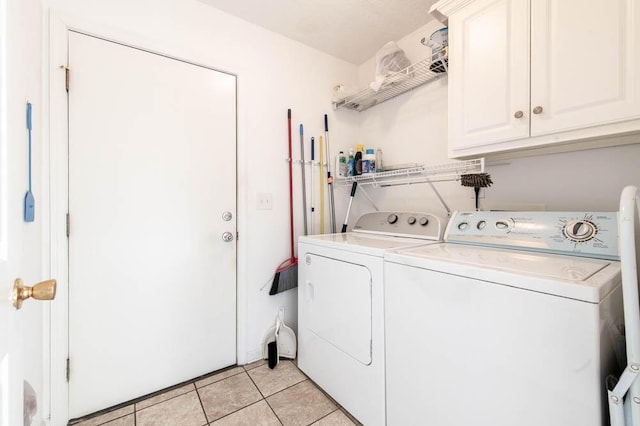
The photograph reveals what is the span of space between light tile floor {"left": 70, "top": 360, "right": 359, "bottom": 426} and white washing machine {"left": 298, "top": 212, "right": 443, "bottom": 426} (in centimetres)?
10

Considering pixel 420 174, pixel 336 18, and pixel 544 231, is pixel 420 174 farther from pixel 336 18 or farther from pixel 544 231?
pixel 336 18

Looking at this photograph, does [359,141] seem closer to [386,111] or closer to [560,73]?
[386,111]

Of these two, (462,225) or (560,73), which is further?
(462,225)

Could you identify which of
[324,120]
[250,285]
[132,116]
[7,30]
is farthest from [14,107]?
[324,120]

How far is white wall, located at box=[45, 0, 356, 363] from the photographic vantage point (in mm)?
1674

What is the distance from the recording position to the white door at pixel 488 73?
123cm

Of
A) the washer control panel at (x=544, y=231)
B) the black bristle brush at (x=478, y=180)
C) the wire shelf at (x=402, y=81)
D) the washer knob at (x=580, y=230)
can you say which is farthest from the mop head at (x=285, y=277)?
the washer knob at (x=580, y=230)

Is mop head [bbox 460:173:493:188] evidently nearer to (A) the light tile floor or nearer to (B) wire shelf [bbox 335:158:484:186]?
(B) wire shelf [bbox 335:158:484:186]

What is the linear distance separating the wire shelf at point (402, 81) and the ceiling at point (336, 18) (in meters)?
0.36

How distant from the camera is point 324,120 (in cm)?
235

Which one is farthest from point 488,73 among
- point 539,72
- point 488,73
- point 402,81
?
point 402,81

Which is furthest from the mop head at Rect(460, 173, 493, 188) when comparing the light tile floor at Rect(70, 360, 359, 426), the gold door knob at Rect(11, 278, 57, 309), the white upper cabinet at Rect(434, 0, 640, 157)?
the gold door knob at Rect(11, 278, 57, 309)

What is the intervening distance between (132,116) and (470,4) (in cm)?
196

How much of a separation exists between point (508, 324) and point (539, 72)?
3.57 feet
